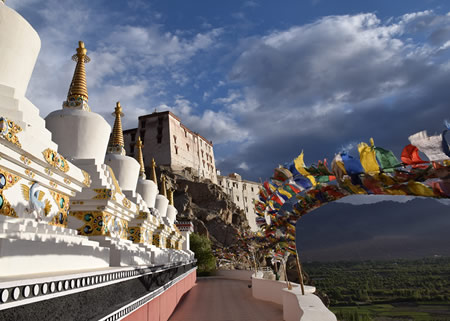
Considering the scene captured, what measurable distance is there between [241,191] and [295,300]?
2508 inches

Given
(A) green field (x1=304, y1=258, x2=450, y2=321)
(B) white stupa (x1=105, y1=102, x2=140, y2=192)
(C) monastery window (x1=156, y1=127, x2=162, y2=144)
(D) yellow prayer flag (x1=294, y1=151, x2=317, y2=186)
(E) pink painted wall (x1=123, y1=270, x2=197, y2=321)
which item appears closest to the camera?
(D) yellow prayer flag (x1=294, y1=151, x2=317, y2=186)

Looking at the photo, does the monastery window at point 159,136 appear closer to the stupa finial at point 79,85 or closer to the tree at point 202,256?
the tree at point 202,256

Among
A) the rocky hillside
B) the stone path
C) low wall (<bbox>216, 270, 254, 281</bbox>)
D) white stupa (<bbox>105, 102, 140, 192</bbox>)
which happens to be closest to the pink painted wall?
the stone path

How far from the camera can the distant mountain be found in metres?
78.2

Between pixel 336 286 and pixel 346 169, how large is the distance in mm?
48189

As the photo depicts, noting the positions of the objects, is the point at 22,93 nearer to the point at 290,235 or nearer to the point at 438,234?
the point at 290,235

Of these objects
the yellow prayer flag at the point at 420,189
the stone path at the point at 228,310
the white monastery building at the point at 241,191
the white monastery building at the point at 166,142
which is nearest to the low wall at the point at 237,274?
the stone path at the point at 228,310

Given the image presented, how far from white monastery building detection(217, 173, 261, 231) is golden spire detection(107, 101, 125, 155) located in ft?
179

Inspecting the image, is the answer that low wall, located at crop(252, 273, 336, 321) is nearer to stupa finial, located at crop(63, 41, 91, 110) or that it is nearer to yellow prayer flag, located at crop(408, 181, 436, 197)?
yellow prayer flag, located at crop(408, 181, 436, 197)

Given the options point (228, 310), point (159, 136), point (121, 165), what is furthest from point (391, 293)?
point (121, 165)

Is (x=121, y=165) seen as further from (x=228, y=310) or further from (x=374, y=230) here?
(x=374, y=230)

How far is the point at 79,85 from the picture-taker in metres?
9.00

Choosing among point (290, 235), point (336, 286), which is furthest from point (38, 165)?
point (336, 286)

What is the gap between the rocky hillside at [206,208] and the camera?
48.5 meters
